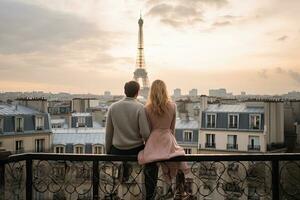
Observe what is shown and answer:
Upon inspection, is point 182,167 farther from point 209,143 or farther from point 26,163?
point 209,143

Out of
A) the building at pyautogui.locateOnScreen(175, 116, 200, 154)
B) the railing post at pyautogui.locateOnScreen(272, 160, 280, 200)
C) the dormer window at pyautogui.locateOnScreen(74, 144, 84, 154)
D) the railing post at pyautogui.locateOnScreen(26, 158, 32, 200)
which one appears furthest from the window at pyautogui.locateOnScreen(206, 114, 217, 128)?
the railing post at pyautogui.locateOnScreen(26, 158, 32, 200)

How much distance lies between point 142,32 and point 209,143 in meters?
53.0

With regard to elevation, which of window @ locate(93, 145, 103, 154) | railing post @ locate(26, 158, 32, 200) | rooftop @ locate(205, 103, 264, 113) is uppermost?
rooftop @ locate(205, 103, 264, 113)

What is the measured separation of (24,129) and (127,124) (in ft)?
84.7

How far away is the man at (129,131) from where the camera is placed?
523 centimetres

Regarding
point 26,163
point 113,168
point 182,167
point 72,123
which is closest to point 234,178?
point 182,167

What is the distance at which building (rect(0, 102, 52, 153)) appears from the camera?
94.2 feet

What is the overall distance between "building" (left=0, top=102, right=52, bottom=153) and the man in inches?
950

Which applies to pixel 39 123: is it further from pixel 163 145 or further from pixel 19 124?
pixel 163 145

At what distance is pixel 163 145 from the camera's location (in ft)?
16.8

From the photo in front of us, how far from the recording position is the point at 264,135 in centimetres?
3044

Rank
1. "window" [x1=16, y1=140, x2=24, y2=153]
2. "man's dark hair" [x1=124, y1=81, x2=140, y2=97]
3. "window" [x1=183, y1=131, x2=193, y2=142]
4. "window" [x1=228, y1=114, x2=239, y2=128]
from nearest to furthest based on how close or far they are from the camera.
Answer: "man's dark hair" [x1=124, y1=81, x2=140, y2=97]
"window" [x1=16, y1=140, x2=24, y2=153]
"window" [x1=228, y1=114, x2=239, y2=128]
"window" [x1=183, y1=131, x2=193, y2=142]

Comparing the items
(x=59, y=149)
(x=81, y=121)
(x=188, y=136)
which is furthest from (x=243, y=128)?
(x=59, y=149)

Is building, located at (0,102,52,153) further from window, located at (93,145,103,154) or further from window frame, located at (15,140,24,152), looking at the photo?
window, located at (93,145,103,154)
